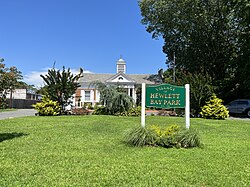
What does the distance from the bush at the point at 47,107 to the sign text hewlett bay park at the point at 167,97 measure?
12.9 meters

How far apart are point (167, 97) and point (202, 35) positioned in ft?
87.5

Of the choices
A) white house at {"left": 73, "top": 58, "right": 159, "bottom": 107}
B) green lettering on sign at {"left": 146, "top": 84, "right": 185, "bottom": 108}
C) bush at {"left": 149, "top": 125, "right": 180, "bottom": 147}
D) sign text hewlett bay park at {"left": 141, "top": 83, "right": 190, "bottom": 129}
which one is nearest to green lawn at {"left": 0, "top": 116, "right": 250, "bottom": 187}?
bush at {"left": 149, "top": 125, "right": 180, "bottom": 147}

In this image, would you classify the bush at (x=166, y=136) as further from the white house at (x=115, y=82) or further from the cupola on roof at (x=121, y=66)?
the cupola on roof at (x=121, y=66)

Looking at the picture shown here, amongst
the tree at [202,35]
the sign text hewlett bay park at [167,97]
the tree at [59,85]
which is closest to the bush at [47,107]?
the tree at [59,85]

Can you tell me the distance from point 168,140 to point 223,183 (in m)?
3.00

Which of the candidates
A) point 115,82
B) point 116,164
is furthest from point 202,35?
point 116,164

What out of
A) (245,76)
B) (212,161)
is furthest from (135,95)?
(212,161)

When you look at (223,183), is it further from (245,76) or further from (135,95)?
(135,95)

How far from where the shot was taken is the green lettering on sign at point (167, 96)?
8.19m

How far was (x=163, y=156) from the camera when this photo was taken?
616 cm

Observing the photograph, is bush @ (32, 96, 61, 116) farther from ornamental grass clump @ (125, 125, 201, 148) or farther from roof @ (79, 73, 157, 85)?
roof @ (79, 73, 157, 85)

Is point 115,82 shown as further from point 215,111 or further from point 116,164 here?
point 116,164

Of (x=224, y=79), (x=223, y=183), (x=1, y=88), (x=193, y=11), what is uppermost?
(x=193, y=11)

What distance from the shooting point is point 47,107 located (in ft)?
64.8
